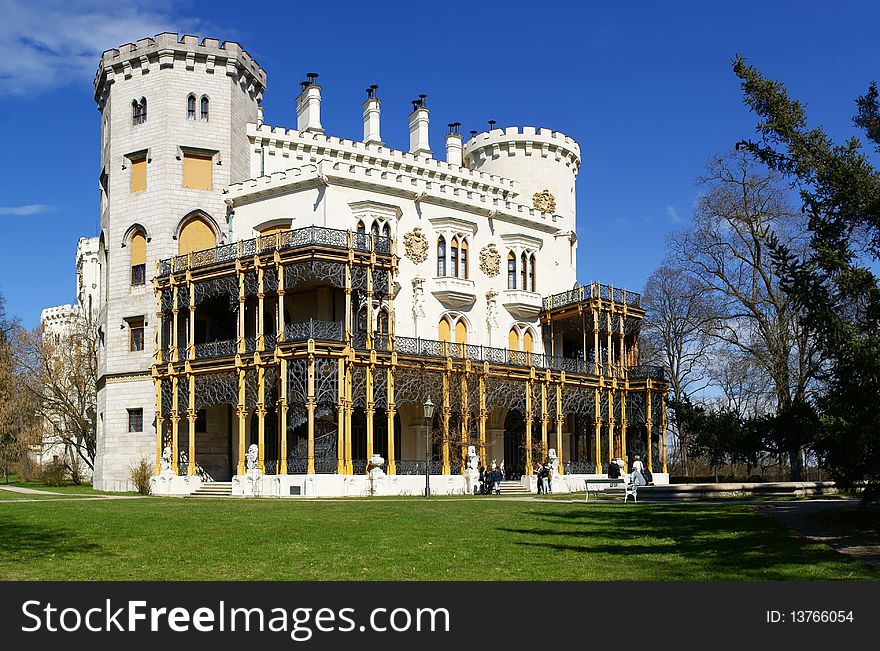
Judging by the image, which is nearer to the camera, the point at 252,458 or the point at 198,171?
the point at 252,458

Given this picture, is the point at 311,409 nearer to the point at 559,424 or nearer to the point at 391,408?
the point at 391,408

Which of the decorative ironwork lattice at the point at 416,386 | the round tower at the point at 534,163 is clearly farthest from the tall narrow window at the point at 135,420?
Answer: the round tower at the point at 534,163

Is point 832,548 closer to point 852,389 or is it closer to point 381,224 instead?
point 852,389

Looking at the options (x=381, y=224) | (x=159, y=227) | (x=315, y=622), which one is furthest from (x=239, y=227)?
(x=315, y=622)

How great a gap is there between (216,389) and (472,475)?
442 inches

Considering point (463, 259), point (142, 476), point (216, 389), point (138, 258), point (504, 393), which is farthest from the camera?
point (463, 259)

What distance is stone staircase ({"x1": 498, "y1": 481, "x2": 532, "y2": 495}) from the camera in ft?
138

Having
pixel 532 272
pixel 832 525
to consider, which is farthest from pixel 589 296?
pixel 832 525

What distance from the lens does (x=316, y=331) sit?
39344 millimetres

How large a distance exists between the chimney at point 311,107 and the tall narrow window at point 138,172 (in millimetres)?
7997

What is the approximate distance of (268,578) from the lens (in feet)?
39.1

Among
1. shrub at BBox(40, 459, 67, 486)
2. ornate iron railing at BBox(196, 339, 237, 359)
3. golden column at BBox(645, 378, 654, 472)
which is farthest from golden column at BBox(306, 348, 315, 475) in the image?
shrub at BBox(40, 459, 67, 486)

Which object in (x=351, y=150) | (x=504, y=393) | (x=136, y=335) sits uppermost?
(x=351, y=150)

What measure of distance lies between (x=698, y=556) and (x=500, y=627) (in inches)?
243
